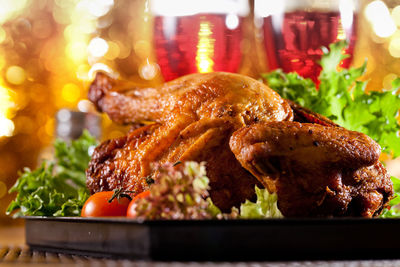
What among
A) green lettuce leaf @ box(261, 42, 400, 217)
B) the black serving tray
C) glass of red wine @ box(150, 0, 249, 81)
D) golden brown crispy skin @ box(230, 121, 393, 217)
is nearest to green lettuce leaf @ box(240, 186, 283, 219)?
golden brown crispy skin @ box(230, 121, 393, 217)

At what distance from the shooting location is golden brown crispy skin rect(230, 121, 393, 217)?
37.9 inches

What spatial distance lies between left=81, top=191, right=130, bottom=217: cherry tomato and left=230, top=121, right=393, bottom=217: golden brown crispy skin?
0.96 ft

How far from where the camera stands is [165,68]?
141 centimetres

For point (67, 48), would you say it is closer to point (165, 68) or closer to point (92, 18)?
point (92, 18)

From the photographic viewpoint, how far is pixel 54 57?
2.88 m

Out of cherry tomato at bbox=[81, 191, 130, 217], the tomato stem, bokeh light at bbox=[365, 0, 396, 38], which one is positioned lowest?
cherry tomato at bbox=[81, 191, 130, 217]

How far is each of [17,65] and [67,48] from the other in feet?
0.86

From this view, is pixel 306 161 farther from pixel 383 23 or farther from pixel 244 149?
pixel 383 23

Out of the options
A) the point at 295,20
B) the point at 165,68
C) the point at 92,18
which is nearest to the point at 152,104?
the point at 165,68

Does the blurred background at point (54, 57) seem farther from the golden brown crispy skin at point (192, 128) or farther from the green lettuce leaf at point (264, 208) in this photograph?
the green lettuce leaf at point (264, 208)

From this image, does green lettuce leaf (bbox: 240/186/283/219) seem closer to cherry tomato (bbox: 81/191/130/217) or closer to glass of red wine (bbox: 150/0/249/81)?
cherry tomato (bbox: 81/191/130/217)

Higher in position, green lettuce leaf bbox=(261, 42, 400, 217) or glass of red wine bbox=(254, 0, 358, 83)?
glass of red wine bbox=(254, 0, 358, 83)

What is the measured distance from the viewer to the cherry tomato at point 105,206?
3.76ft

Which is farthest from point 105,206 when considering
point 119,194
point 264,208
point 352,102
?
point 352,102
